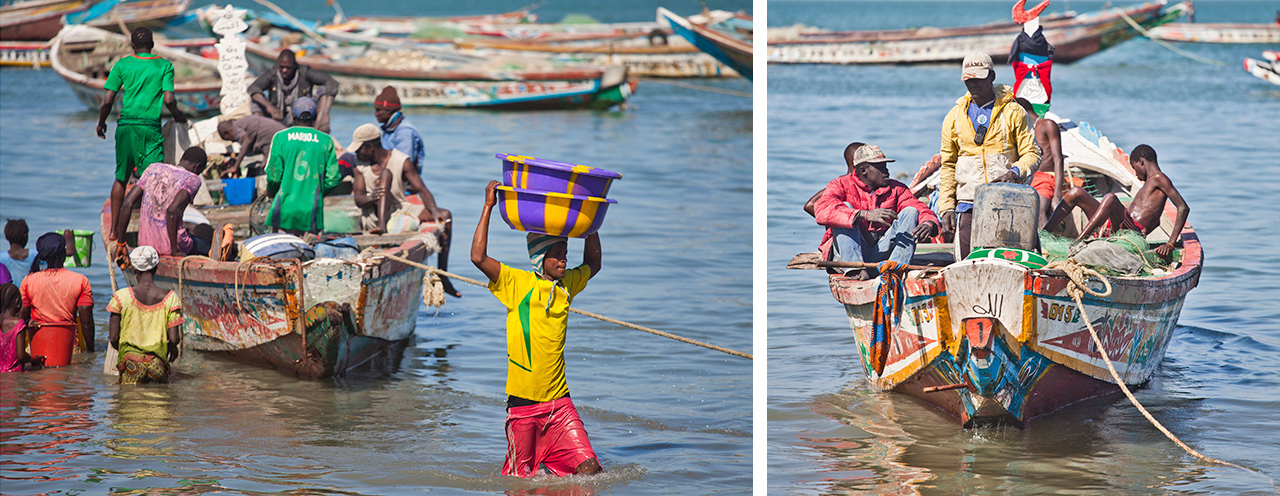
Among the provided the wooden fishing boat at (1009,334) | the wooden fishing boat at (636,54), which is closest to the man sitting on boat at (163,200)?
the wooden fishing boat at (1009,334)

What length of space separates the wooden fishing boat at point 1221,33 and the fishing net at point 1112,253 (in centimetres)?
3048

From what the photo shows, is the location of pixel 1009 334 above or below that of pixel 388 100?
below

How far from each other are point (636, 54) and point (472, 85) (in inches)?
285

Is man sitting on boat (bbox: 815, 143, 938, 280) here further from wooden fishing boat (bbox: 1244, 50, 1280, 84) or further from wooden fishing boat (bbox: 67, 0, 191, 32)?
A: wooden fishing boat (bbox: 67, 0, 191, 32)

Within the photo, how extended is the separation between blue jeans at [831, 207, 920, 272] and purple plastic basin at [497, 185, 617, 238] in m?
2.70

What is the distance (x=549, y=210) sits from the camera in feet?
21.0

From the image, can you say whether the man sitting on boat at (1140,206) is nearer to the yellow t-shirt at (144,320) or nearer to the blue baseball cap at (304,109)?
the blue baseball cap at (304,109)

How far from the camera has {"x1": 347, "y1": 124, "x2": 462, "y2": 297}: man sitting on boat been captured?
33.7ft

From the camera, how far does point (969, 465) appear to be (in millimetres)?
7832

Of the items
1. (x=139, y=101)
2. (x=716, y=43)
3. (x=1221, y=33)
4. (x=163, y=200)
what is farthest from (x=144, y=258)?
Answer: (x=1221, y=33)

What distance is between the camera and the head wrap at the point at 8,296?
8.98m

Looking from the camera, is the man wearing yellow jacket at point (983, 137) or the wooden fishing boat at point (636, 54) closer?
the man wearing yellow jacket at point (983, 137)

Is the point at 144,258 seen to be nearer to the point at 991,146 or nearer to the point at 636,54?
the point at 991,146

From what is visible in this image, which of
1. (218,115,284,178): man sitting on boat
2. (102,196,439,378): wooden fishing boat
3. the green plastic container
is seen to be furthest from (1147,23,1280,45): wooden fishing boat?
the green plastic container
